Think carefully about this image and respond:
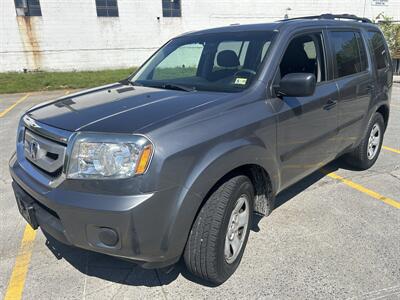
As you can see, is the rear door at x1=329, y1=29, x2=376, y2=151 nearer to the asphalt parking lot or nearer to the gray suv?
the gray suv

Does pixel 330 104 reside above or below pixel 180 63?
below

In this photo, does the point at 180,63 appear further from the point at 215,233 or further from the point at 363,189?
the point at 363,189

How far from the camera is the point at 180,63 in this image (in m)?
3.70

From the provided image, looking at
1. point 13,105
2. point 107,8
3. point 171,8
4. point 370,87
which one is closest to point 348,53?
point 370,87

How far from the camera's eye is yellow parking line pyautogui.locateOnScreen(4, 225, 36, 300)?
2643mm

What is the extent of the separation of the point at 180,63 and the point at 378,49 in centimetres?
277

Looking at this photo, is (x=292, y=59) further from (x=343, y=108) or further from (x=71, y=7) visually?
(x=71, y=7)

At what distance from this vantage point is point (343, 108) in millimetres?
3799

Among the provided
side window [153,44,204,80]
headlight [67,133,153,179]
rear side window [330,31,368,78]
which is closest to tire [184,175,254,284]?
headlight [67,133,153,179]

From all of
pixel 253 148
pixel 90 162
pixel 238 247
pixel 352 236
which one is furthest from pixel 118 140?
pixel 352 236

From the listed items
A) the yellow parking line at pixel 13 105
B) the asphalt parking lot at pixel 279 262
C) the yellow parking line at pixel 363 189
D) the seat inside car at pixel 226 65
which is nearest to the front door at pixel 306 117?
the seat inside car at pixel 226 65

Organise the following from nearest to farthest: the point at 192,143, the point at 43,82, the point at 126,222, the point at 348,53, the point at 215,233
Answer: the point at 126,222, the point at 192,143, the point at 215,233, the point at 348,53, the point at 43,82

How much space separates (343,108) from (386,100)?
1.45 metres

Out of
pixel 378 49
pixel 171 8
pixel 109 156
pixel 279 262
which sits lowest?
pixel 279 262
